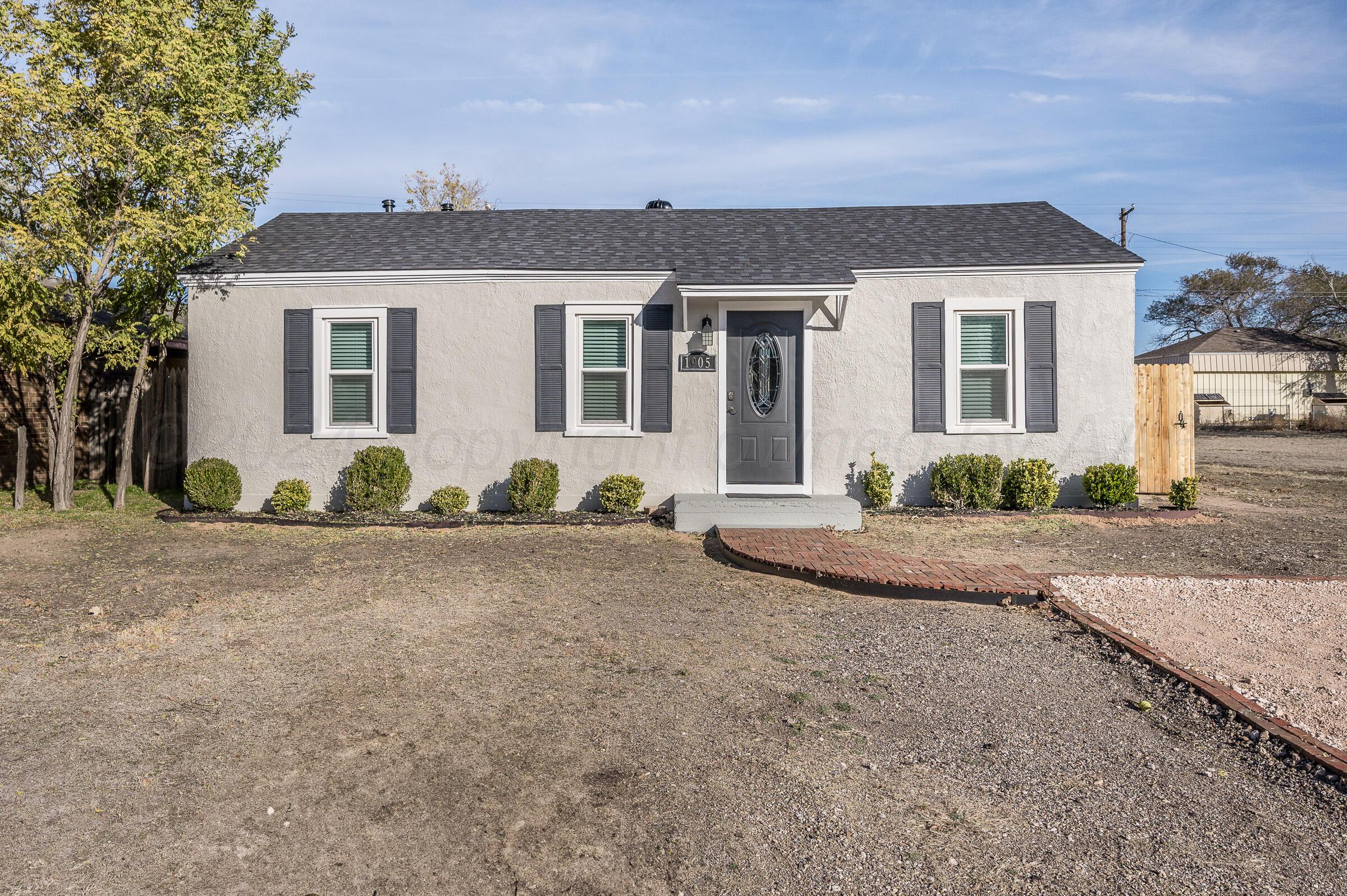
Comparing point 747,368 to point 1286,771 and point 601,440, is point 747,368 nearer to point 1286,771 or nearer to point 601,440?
point 601,440

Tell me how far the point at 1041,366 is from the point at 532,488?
20.4ft

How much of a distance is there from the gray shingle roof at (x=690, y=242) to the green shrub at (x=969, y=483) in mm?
2353

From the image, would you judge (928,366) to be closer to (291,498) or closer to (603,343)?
(603,343)

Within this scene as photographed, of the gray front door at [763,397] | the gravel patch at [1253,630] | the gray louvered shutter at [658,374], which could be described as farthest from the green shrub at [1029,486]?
the gray louvered shutter at [658,374]

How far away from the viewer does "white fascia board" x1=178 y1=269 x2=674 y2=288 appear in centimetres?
1006

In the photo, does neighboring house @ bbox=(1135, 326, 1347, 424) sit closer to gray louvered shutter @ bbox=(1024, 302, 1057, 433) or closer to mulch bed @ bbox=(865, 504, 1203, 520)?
A: mulch bed @ bbox=(865, 504, 1203, 520)

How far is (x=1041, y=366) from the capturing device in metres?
10.1

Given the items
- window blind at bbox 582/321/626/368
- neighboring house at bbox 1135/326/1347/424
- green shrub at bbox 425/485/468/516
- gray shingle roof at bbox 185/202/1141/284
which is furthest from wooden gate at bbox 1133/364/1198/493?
neighboring house at bbox 1135/326/1347/424

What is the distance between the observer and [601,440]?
10.1 meters

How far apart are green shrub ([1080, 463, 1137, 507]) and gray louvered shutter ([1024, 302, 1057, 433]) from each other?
2.33 feet

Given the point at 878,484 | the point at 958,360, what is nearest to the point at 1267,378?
the point at 958,360

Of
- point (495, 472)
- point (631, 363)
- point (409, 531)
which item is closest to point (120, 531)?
point (409, 531)

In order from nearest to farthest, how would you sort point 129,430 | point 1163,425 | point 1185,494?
point 1185,494 < point 129,430 < point 1163,425

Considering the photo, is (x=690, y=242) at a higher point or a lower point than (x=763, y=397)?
higher
